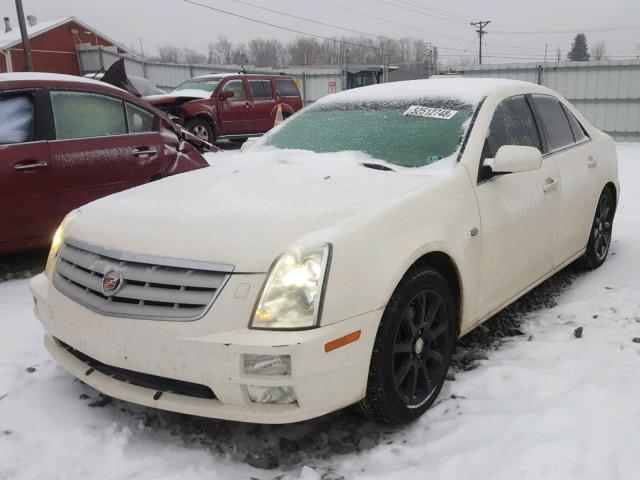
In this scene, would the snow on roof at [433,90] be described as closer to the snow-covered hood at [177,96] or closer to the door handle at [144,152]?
the door handle at [144,152]

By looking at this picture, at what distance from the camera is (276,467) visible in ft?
7.61

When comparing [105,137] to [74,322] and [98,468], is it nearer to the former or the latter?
[74,322]

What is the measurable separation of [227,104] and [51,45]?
27.2 m

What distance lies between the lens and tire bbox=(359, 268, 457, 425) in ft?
7.73

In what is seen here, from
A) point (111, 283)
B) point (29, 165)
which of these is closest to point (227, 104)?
point (29, 165)

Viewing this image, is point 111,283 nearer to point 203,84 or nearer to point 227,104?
point 227,104

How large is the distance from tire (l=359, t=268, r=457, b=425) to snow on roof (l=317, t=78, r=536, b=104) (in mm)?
1356

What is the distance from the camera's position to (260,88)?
48.1ft

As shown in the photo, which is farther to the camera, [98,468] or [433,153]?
[433,153]

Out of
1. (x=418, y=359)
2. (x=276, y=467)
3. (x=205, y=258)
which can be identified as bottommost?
(x=276, y=467)

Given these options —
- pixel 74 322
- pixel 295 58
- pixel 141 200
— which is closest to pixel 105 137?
pixel 141 200

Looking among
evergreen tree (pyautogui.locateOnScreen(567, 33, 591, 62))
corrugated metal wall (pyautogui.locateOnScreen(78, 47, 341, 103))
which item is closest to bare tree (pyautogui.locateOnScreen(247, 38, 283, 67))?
evergreen tree (pyautogui.locateOnScreen(567, 33, 591, 62))

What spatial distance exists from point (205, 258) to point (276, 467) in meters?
0.87

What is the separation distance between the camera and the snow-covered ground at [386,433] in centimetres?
225
